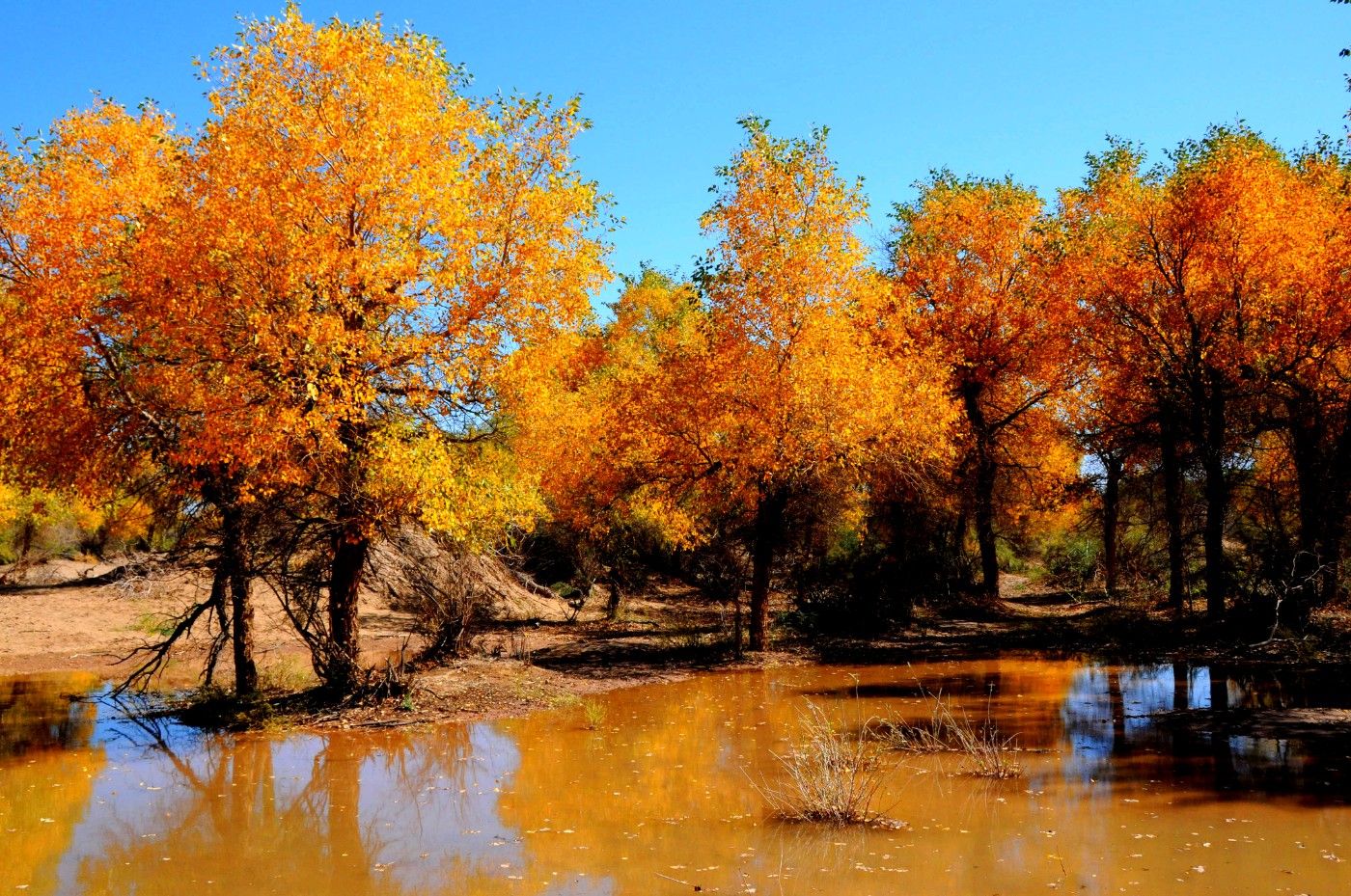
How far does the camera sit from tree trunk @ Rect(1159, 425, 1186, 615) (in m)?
23.4

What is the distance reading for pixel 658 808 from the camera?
980cm

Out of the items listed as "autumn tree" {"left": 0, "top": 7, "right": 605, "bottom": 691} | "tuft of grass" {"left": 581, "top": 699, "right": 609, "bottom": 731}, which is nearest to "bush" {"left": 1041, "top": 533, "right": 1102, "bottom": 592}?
"tuft of grass" {"left": 581, "top": 699, "right": 609, "bottom": 731}

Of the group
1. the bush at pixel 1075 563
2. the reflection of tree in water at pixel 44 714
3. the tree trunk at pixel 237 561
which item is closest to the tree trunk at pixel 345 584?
the tree trunk at pixel 237 561

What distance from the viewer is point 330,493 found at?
1363 centimetres

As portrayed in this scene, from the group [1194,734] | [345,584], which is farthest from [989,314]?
[345,584]

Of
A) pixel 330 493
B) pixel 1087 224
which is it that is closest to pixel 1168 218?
pixel 1087 224

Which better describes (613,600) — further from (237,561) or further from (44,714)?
→ (44,714)

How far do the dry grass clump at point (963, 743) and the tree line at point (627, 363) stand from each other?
21.1 feet

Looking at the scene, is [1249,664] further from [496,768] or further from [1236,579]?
[496,768]

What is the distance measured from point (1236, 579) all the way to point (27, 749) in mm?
23228

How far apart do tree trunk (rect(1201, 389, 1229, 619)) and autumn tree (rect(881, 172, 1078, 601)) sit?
4663 mm

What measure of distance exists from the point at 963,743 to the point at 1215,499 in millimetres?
14267

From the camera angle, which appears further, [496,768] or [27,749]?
[27,749]

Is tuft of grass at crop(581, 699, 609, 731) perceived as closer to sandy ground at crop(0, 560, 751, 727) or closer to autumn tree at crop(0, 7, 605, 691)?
sandy ground at crop(0, 560, 751, 727)
